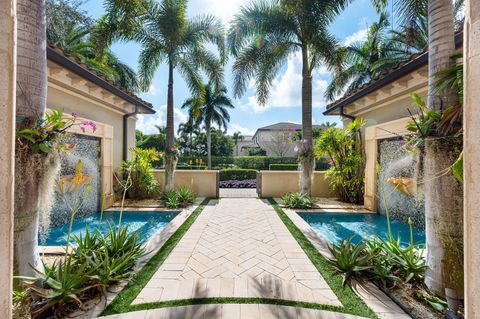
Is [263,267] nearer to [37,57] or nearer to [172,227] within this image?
[172,227]

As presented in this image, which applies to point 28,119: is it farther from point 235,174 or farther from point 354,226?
point 235,174

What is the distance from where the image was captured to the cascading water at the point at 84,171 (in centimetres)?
679

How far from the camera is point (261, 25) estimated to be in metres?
8.53

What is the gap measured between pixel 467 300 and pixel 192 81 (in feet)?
33.9

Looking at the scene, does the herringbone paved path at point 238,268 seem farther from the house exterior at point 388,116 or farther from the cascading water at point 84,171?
the cascading water at point 84,171

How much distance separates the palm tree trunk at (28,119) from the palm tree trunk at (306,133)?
26.1 feet

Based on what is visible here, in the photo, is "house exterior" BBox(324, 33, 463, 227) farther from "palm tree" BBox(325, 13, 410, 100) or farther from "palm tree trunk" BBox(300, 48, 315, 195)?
"palm tree" BBox(325, 13, 410, 100)

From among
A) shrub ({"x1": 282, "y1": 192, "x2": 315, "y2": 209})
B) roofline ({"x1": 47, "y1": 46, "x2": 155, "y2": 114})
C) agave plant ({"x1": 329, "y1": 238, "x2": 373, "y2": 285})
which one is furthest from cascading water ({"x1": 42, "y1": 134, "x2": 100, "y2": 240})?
agave plant ({"x1": 329, "y1": 238, "x2": 373, "y2": 285})

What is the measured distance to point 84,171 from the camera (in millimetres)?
7512

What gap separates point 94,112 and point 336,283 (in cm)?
950

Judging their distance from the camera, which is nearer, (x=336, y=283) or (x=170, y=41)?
→ (x=336, y=283)

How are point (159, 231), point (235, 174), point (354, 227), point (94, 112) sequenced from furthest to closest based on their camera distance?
1. point (235, 174)
2. point (94, 112)
3. point (354, 227)
4. point (159, 231)

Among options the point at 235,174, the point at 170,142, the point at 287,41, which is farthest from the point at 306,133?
the point at 235,174

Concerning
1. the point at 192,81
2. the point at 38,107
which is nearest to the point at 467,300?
the point at 38,107
